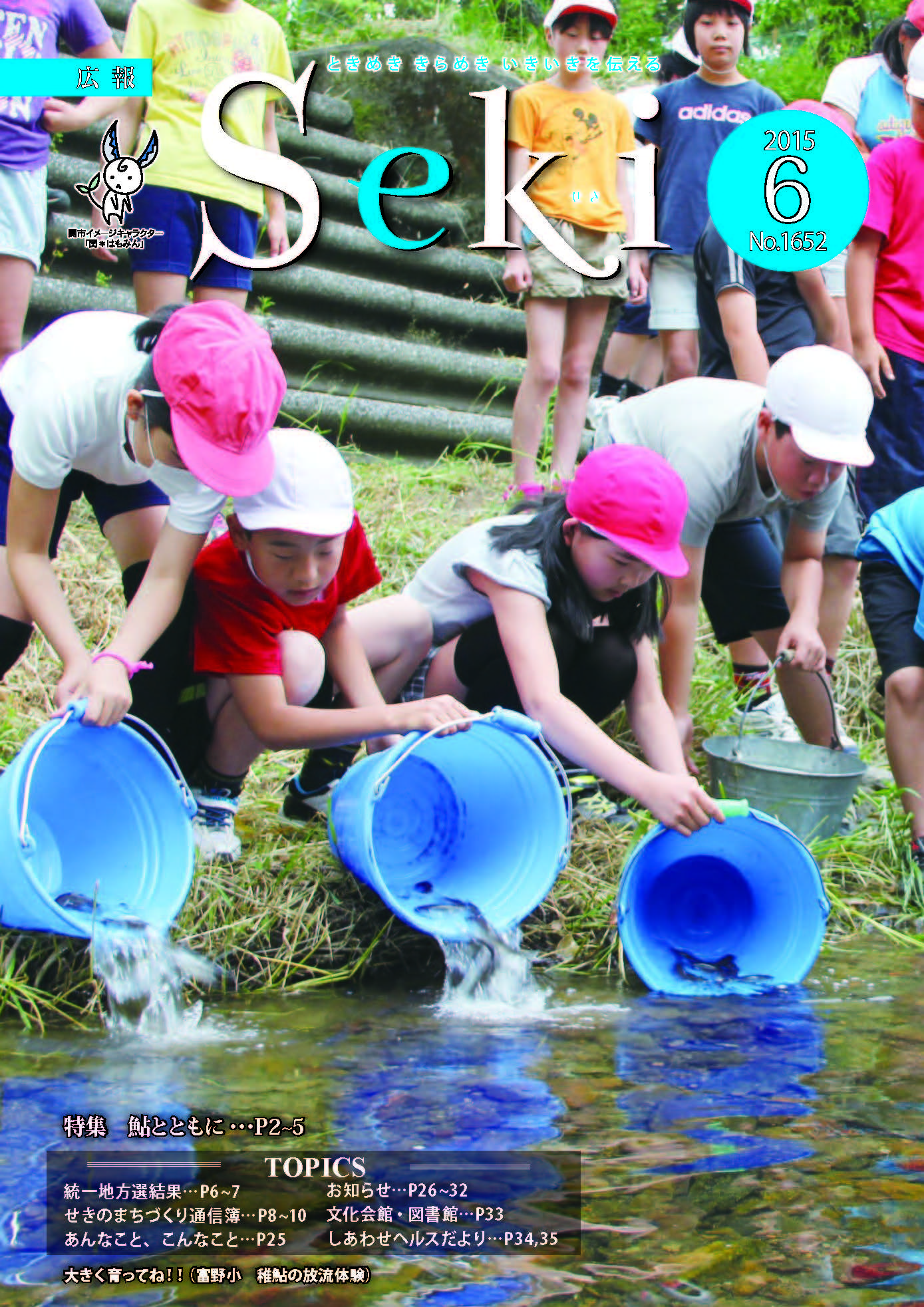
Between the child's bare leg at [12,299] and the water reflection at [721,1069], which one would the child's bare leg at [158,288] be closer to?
the child's bare leg at [12,299]

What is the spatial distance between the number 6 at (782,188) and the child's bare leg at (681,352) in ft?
2.25

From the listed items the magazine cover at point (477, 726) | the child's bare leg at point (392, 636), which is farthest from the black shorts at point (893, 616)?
the child's bare leg at point (392, 636)

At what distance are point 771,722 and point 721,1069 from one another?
171 cm

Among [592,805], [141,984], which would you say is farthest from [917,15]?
[141,984]

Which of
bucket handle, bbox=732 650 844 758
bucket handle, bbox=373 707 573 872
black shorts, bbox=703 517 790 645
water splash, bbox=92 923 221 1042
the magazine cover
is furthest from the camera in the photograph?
black shorts, bbox=703 517 790 645

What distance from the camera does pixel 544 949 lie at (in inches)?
126

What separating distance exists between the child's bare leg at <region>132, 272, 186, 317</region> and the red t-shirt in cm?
131

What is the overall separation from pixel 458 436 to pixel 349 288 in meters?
0.80

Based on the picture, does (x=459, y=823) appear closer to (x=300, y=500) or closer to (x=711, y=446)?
(x=300, y=500)

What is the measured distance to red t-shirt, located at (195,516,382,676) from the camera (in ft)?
9.53

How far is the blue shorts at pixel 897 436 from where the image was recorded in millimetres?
4227

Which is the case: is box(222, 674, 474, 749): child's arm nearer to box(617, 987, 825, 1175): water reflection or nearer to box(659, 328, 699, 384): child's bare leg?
box(617, 987, 825, 1175): water reflection

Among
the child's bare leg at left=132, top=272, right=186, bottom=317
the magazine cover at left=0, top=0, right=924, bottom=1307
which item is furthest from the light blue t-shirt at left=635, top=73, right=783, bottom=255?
the child's bare leg at left=132, top=272, right=186, bottom=317

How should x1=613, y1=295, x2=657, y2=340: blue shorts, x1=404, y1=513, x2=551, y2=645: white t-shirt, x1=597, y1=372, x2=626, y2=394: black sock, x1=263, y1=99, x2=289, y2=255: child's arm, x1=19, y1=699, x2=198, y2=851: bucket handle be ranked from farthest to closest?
x1=597, y1=372, x2=626, y2=394: black sock, x1=613, y1=295, x2=657, y2=340: blue shorts, x1=263, y1=99, x2=289, y2=255: child's arm, x1=404, y1=513, x2=551, y2=645: white t-shirt, x1=19, y1=699, x2=198, y2=851: bucket handle
